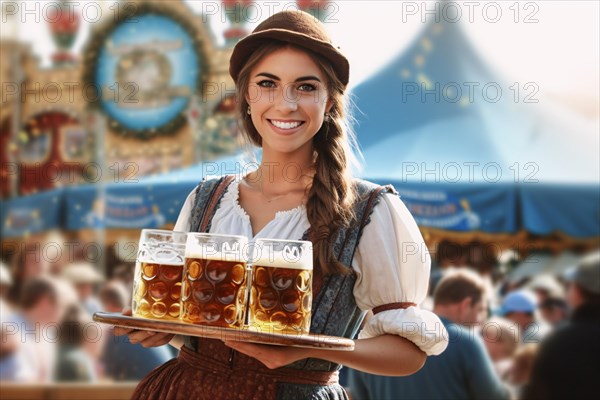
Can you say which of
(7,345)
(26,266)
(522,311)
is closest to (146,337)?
(7,345)

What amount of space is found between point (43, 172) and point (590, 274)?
25.8 feet

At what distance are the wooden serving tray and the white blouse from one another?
0.71 ft

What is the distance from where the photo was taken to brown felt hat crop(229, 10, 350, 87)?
1.81m

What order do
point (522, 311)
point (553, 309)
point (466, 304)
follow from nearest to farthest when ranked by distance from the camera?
point (466, 304) < point (522, 311) < point (553, 309)

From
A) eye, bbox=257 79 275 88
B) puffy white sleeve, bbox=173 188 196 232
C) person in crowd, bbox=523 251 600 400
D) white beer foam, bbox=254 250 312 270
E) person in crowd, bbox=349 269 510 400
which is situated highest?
eye, bbox=257 79 275 88

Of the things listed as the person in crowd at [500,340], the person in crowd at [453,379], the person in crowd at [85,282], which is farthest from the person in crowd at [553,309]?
the person in crowd at [85,282]

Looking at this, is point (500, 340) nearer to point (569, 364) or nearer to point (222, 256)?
point (569, 364)

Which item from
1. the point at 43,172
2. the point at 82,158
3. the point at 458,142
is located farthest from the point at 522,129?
the point at 82,158

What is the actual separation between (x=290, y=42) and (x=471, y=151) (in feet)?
12.6

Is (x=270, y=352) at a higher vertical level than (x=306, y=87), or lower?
lower

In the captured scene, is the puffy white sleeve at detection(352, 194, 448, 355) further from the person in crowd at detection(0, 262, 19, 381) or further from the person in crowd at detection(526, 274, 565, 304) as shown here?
the person in crowd at detection(526, 274, 565, 304)

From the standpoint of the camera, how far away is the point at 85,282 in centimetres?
526

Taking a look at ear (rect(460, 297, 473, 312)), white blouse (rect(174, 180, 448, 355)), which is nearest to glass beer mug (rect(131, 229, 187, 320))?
white blouse (rect(174, 180, 448, 355))

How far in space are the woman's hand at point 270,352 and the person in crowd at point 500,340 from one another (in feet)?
8.96
